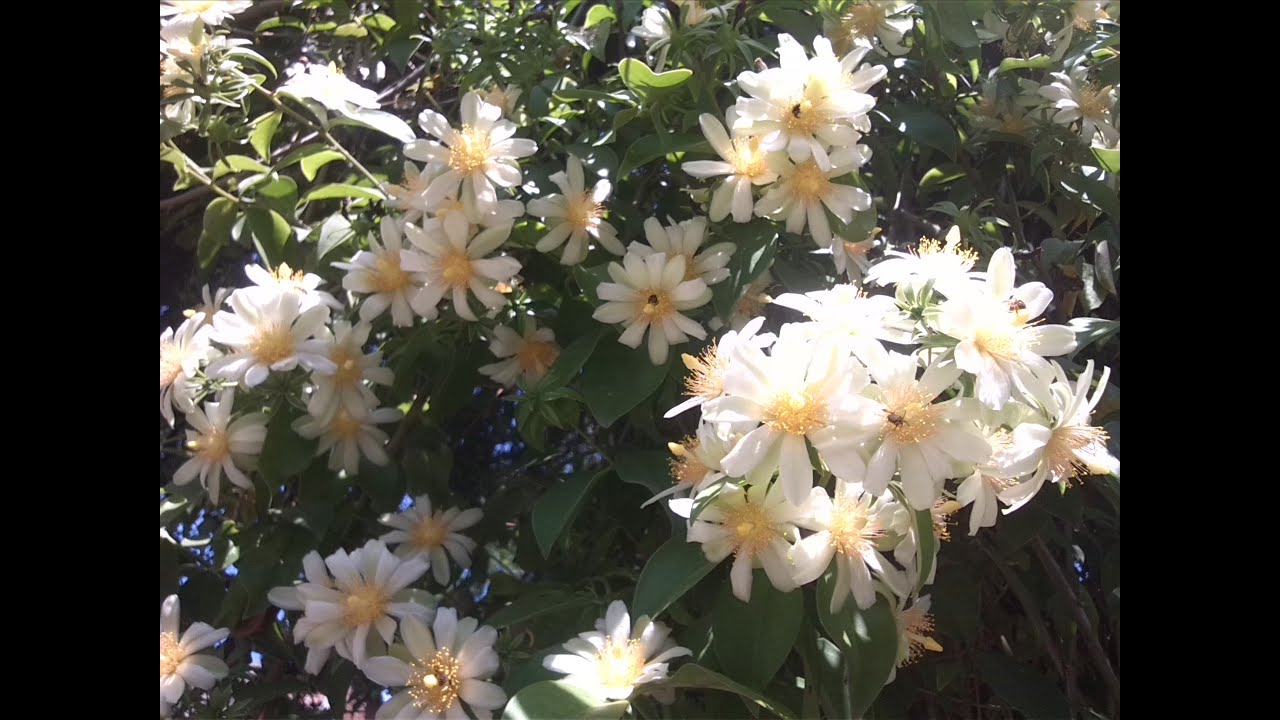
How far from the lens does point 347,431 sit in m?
0.97

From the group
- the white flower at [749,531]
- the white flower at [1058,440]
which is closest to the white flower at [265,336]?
the white flower at [749,531]

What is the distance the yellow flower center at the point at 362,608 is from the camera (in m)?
0.86

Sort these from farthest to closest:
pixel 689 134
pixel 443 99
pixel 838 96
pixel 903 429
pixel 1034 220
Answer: pixel 443 99
pixel 1034 220
pixel 689 134
pixel 838 96
pixel 903 429

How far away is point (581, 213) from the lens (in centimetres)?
94

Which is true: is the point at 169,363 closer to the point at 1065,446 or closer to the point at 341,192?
the point at 341,192

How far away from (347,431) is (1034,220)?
3.03 feet

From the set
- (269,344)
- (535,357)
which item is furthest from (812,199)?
(269,344)

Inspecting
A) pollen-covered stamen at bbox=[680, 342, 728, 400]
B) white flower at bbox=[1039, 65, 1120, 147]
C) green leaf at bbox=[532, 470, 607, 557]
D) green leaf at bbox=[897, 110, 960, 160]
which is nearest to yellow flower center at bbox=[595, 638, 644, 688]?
green leaf at bbox=[532, 470, 607, 557]

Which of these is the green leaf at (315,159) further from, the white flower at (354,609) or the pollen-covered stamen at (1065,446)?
the pollen-covered stamen at (1065,446)

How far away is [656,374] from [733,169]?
21cm

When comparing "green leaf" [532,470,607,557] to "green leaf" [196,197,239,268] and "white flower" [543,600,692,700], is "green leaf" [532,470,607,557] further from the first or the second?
"green leaf" [196,197,239,268]

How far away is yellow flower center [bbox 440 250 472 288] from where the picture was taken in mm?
920

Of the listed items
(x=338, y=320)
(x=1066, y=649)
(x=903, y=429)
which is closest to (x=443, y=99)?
(x=338, y=320)

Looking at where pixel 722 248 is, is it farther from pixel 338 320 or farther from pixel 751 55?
pixel 338 320
